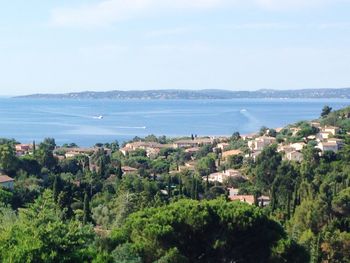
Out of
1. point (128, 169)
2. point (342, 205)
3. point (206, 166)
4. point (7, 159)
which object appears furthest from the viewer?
point (206, 166)

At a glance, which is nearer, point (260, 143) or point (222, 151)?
point (260, 143)

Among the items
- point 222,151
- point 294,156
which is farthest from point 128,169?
point 222,151

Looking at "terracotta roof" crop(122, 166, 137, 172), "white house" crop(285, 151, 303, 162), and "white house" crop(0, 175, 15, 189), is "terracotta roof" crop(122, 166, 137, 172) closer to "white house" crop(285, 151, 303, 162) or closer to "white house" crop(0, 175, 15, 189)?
"white house" crop(285, 151, 303, 162)

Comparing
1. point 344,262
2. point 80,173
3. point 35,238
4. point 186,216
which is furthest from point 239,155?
point 35,238

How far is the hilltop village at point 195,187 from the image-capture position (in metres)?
15.9

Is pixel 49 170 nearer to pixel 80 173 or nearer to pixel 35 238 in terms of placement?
pixel 80 173

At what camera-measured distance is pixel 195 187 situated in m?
30.8

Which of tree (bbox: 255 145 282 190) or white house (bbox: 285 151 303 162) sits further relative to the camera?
white house (bbox: 285 151 303 162)

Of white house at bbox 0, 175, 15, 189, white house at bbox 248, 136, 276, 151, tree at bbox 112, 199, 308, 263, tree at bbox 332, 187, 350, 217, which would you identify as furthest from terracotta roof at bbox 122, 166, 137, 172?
tree at bbox 112, 199, 308, 263

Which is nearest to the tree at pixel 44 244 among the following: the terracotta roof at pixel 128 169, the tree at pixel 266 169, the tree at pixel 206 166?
the tree at pixel 266 169

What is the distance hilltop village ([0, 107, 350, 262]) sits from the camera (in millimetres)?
15875

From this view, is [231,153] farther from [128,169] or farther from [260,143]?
[128,169]

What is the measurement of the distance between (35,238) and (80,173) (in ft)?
85.3

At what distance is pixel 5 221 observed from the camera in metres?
15.8
